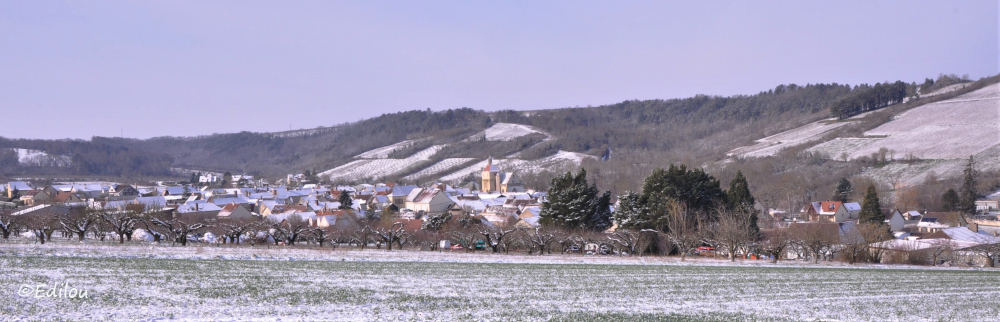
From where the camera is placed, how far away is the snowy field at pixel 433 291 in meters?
11.2

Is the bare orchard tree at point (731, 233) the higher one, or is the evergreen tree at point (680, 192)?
the evergreen tree at point (680, 192)

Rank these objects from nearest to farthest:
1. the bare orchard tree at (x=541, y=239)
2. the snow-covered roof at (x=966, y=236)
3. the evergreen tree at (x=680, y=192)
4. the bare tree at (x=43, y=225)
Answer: the bare tree at (x=43, y=225)
the bare orchard tree at (x=541, y=239)
the evergreen tree at (x=680, y=192)
the snow-covered roof at (x=966, y=236)

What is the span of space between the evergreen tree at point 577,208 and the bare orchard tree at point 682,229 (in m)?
5.58

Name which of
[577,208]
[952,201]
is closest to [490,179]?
[952,201]

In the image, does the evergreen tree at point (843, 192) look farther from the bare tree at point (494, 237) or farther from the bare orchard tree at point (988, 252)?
the bare tree at point (494, 237)

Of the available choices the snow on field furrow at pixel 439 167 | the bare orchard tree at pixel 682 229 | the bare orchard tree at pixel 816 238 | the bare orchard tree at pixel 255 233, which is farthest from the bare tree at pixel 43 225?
the snow on field furrow at pixel 439 167

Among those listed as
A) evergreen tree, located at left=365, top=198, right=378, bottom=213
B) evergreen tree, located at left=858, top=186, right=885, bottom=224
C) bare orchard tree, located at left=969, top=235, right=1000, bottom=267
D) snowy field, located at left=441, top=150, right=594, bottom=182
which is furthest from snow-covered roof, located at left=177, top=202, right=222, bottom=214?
snowy field, located at left=441, top=150, right=594, bottom=182

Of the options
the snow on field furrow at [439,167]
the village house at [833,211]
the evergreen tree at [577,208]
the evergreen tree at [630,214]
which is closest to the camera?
the evergreen tree at [630,214]

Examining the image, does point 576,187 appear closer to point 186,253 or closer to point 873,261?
point 873,261

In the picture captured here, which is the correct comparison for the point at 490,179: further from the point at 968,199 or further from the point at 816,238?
the point at 816,238

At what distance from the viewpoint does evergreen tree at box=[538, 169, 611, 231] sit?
138 feet

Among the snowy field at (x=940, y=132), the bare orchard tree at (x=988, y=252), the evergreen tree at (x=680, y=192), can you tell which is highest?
the snowy field at (x=940, y=132)

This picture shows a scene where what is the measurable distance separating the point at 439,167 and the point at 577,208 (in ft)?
438

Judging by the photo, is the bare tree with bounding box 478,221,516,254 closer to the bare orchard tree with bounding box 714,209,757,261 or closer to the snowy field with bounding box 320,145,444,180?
the bare orchard tree with bounding box 714,209,757,261
